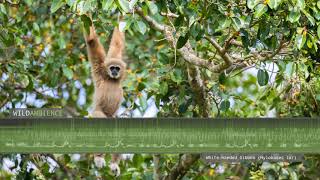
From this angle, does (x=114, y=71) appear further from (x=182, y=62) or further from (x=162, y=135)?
(x=162, y=135)

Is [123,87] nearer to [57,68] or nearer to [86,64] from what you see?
[86,64]

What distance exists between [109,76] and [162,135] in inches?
178

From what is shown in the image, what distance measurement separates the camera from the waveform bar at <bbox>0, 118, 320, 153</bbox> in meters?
4.70

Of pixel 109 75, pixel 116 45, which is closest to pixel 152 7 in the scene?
pixel 116 45

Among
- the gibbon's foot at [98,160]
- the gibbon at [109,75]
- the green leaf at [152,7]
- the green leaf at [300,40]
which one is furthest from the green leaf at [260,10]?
the gibbon at [109,75]

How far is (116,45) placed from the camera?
8.88 meters

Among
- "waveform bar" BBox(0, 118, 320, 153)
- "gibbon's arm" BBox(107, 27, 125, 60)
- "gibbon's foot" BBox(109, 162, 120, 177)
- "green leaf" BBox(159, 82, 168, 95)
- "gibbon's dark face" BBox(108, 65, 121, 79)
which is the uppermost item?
"gibbon's arm" BBox(107, 27, 125, 60)

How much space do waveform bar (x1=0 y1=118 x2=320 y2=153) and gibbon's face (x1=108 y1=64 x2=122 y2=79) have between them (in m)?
4.16

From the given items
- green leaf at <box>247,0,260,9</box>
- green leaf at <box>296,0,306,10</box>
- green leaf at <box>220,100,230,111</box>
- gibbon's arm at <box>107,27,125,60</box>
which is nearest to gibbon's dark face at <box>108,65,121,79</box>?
gibbon's arm at <box>107,27,125,60</box>

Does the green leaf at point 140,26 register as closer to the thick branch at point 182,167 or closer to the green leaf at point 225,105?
the green leaf at point 225,105

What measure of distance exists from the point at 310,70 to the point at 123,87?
3.56 metres

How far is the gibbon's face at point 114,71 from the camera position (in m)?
8.93

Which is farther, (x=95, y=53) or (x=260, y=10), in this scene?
(x=95, y=53)

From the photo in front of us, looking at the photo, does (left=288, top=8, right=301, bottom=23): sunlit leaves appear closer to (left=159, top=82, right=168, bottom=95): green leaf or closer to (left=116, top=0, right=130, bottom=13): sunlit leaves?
(left=116, top=0, right=130, bottom=13): sunlit leaves
